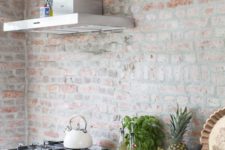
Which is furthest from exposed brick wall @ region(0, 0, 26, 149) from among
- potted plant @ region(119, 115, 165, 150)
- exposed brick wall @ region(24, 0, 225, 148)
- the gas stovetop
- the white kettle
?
potted plant @ region(119, 115, 165, 150)

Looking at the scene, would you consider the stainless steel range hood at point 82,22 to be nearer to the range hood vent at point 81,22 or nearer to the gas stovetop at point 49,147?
the range hood vent at point 81,22

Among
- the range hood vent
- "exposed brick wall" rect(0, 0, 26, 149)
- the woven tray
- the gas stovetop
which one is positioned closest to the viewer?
the woven tray

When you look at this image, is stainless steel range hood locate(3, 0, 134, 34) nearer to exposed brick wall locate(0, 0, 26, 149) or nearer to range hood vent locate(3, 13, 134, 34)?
range hood vent locate(3, 13, 134, 34)

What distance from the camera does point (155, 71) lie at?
9.60ft

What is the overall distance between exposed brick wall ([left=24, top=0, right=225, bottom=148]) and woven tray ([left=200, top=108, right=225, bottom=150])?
164mm

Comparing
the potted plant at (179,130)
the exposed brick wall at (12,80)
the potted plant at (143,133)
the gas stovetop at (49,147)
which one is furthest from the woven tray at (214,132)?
the exposed brick wall at (12,80)

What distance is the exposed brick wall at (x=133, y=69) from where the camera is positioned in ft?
8.65

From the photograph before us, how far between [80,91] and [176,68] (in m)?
1.00

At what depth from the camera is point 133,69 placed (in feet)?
10.1

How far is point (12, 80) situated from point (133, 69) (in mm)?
1417

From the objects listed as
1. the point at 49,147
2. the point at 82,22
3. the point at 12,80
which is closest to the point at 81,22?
the point at 82,22

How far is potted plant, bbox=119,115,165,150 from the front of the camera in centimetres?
278

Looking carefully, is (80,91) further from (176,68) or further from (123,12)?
(176,68)

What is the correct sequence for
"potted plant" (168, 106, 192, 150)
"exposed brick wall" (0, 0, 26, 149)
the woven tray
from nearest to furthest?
the woven tray < "potted plant" (168, 106, 192, 150) < "exposed brick wall" (0, 0, 26, 149)
